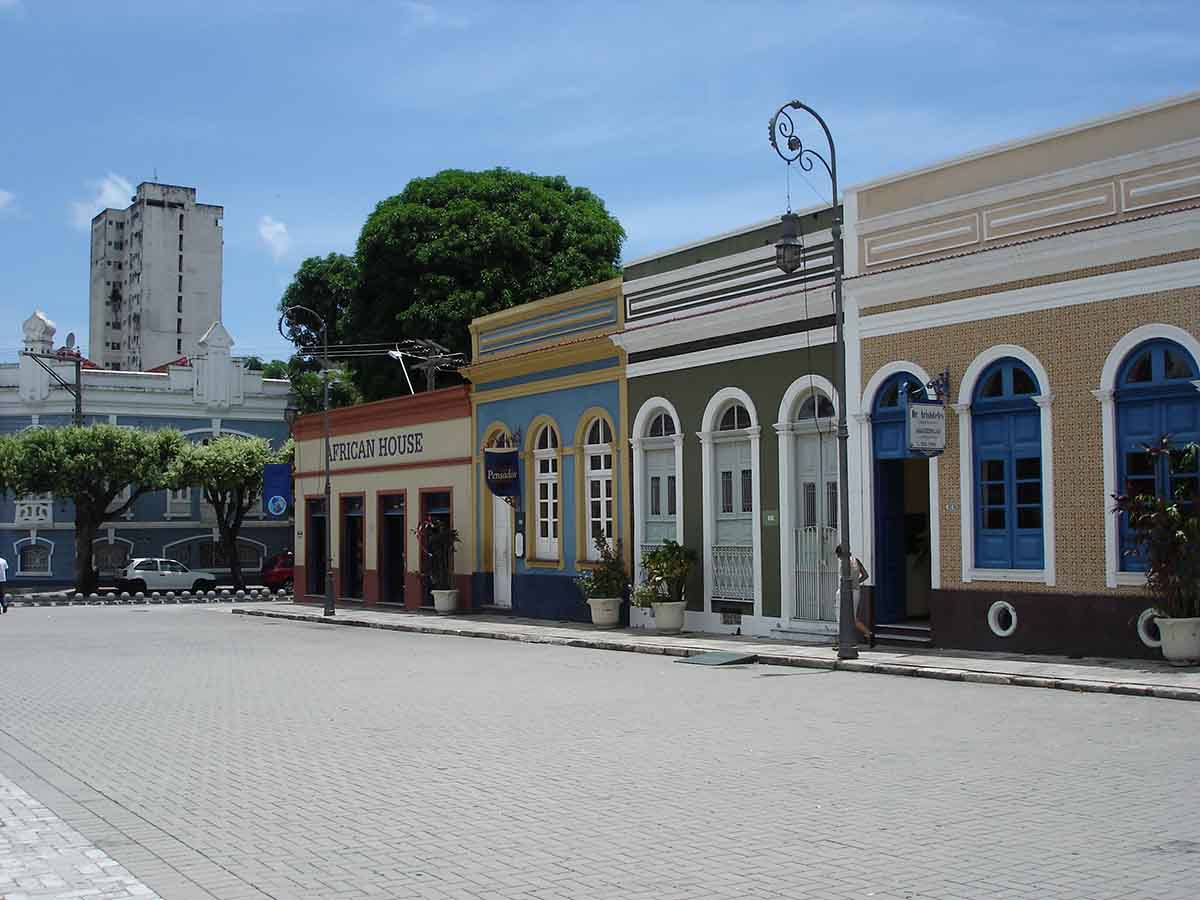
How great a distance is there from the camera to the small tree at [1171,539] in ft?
49.3

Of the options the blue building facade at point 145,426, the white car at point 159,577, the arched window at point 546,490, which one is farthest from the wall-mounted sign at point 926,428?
the blue building facade at point 145,426

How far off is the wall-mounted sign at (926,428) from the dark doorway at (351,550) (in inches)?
870

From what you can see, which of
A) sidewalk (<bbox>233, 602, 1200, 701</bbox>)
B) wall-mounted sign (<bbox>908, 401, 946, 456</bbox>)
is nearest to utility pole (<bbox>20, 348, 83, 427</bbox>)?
sidewalk (<bbox>233, 602, 1200, 701</bbox>)

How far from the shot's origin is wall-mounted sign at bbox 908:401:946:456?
17797mm

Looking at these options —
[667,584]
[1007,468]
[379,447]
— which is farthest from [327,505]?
[1007,468]

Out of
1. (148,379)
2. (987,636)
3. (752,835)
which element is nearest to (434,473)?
(987,636)

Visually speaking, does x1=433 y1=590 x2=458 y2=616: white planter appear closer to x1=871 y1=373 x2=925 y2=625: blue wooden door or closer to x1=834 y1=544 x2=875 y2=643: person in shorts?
x1=834 y1=544 x2=875 y2=643: person in shorts

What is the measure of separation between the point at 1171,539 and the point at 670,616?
32.2 feet

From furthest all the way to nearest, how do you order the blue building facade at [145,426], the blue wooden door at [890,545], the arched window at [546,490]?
the blue building facade at [145,426] < the arched window at [546,490] < the blue wooden door at [890,545]

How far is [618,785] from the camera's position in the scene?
928 centimetres

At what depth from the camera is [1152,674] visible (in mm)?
14602

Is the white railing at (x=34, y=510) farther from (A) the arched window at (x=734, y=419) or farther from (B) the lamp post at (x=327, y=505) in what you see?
(A) the arched window at (x=734, y=419)

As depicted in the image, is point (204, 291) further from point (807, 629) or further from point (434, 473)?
point (807, 629)

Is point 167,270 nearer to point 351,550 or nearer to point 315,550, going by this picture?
point 315,550
